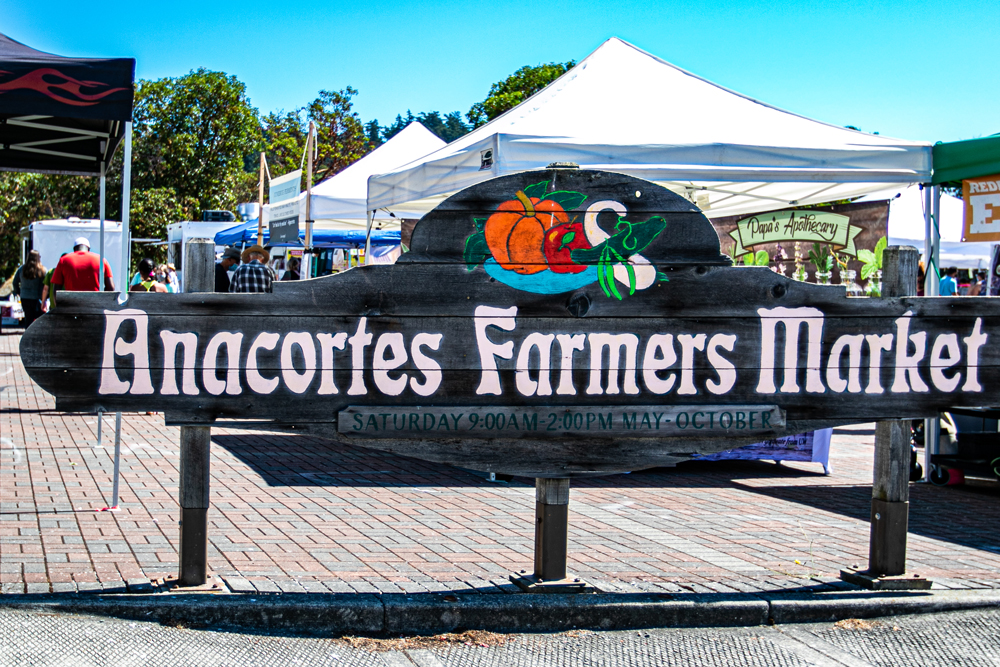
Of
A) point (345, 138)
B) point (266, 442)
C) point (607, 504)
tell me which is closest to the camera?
Answer: point (607, 504)

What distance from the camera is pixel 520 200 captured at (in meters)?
4.55

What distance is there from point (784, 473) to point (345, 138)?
147 feet

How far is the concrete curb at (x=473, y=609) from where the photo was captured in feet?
13.7

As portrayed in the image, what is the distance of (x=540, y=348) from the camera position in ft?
15.1

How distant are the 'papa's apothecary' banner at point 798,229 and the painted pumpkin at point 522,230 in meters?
5.87

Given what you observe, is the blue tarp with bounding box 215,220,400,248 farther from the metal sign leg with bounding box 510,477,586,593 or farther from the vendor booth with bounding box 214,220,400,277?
the metal sign leg with bounding box 510,477,586,593

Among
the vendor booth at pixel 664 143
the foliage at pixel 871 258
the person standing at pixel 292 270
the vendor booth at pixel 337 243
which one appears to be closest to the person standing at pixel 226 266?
the vendor booth at pixel 337 243

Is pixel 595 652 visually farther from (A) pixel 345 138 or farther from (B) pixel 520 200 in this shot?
(A) pixel 345 138

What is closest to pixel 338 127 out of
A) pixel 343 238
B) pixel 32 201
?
pixel 32 201

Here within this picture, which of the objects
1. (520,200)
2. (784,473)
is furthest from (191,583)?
(784,473)

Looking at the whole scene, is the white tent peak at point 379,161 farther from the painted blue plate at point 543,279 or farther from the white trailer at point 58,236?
the white trailer at point 58,236

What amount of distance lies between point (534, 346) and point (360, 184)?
9.97m

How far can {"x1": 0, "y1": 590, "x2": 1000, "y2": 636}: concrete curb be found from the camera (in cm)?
418

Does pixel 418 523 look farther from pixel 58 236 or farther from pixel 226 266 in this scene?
pixel 58 236
